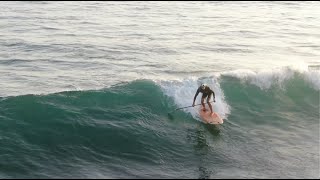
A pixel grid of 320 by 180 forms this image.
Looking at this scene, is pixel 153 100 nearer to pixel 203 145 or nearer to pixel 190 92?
pixel 190 92

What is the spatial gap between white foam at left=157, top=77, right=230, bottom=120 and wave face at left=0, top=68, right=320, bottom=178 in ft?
0.16

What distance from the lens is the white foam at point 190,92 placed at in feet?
62.5

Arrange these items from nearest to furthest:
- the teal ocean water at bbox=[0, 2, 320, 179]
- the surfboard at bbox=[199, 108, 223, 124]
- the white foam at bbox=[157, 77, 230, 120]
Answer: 1. the teal ocean water at bbox=[0, 2, 320, 179]
2. the surfboard at bbox=[199, 108, 223, 124]
3. the white foam at bbox=[157, 77, 230, 120]

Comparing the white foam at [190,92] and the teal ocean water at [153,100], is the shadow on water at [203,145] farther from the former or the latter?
the white foam at [190,92]

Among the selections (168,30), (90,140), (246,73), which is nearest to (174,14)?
(168,30)

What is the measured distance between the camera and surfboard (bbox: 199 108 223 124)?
57.1 feet

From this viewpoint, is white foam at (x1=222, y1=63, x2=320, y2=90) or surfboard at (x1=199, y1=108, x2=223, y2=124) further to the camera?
white foam at (x1=222, y1=63, x2=320, y2=90)

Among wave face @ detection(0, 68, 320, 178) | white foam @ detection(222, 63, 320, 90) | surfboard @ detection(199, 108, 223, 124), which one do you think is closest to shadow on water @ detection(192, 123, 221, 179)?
wave face @ detection(0, 68, 320, 178)

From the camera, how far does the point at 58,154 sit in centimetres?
1451

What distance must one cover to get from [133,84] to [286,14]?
3179 cm

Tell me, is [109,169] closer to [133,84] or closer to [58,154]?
[58,154]

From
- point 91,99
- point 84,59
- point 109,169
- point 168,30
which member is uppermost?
point 168,30

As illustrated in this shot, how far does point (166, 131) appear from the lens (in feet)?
55.5

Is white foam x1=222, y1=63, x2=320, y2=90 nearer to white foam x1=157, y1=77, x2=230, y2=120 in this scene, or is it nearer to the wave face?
the wave face
